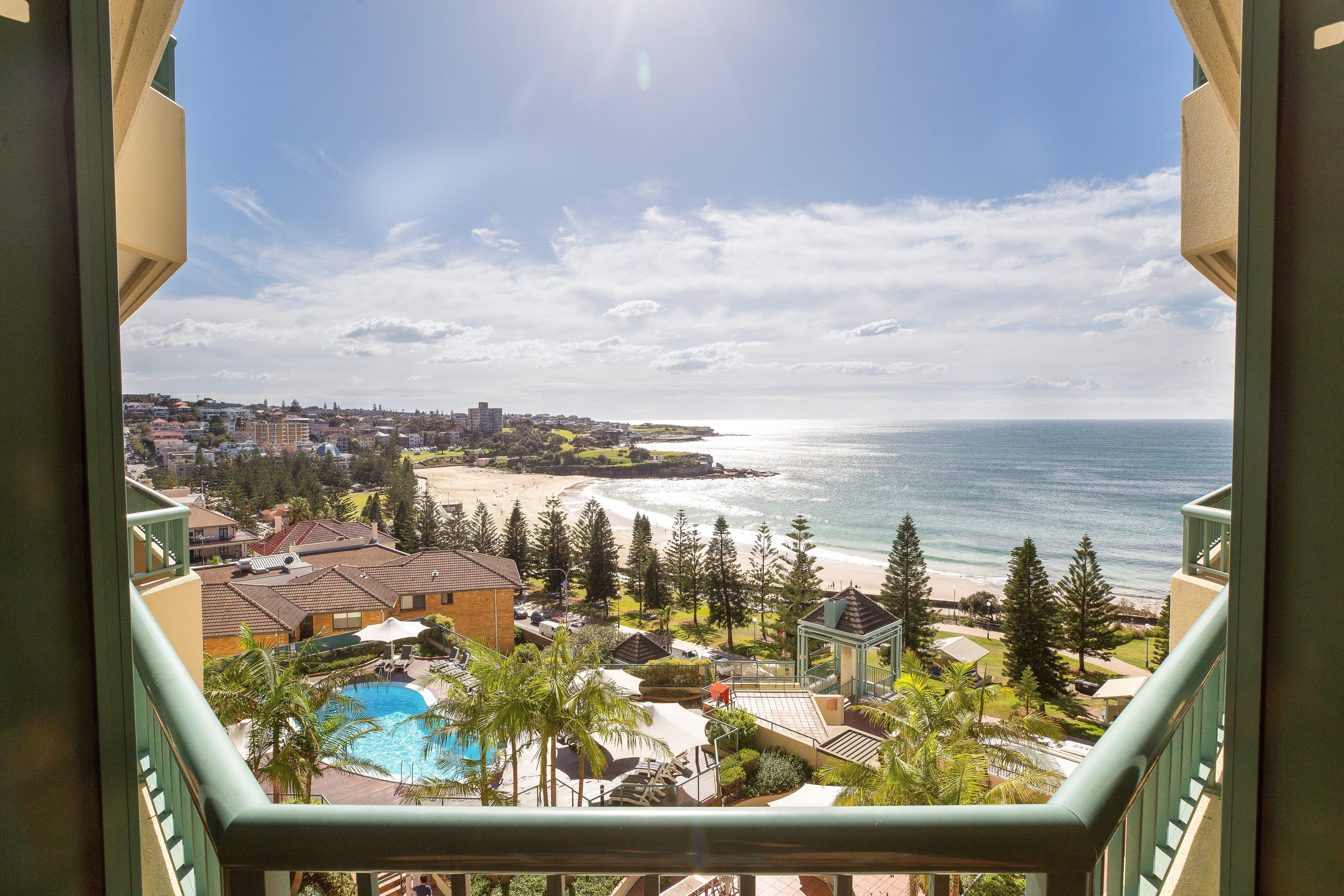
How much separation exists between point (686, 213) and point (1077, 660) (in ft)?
167

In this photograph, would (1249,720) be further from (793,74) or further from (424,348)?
(424,348)

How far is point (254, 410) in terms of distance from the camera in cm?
5756

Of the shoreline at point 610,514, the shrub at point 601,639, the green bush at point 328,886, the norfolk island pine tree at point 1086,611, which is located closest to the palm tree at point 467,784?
the green bush at point 328,886

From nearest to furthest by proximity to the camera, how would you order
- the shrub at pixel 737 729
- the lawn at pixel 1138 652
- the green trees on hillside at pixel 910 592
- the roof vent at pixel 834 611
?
the shrub at pixel 737 729
the roof vent at pixel 834 611
the green trees on hillside at pixel 910 592
the lawn at pixel 1138 652

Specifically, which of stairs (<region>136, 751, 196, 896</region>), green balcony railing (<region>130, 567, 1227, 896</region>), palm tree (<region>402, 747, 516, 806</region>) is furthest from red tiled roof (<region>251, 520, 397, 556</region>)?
green balcony railing (<region>130, 567, 1227, 896</region>)

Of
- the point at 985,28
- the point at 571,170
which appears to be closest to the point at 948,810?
the point at 985,28

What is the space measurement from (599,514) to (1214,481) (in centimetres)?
5210

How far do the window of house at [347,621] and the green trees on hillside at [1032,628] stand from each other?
69.2 feet

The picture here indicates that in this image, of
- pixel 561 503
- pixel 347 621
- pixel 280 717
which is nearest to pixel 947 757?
pixel 280 717

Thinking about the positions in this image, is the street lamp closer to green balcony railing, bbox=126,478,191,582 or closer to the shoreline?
the shoreline

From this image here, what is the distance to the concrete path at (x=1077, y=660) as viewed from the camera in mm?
21766

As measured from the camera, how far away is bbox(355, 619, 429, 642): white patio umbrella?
15617 mm

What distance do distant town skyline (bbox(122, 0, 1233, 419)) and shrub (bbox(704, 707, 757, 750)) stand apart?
17263mm

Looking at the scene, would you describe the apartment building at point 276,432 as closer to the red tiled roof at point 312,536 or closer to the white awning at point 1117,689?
the red tiled roof at point 312,536
